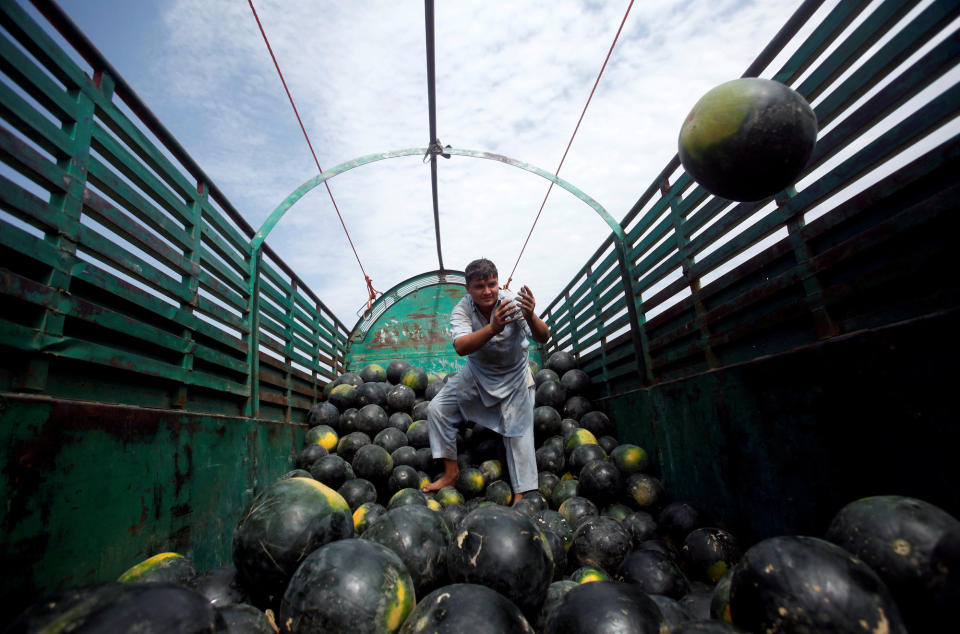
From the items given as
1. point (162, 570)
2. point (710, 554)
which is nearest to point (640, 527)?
point (710, 554)

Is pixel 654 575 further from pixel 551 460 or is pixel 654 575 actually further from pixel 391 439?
pixel 391 439

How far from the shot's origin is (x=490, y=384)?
5.14 meters

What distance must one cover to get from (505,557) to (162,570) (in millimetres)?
2031

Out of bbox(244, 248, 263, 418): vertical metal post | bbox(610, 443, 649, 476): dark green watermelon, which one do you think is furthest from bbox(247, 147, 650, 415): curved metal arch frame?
bbox(610, 443, 649, 476): dark green watermelon

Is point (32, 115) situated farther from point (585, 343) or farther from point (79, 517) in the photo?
point (585, 343)

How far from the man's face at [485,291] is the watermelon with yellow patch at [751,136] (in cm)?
275

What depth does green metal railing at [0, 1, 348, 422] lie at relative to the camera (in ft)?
7.18

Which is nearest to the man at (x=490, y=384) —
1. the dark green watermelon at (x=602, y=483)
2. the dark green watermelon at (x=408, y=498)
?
the dark green watermelon at (x=602, y=483)

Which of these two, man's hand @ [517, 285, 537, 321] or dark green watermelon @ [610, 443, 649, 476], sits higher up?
→ man's hand @ [517, 285, 537, 321]

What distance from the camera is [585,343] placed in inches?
273

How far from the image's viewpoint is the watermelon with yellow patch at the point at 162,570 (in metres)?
2.51

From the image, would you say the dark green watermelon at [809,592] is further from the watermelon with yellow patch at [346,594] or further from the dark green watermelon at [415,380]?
the dark green watermelon at [415,380]

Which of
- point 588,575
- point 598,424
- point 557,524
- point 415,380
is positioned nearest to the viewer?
point 588,575

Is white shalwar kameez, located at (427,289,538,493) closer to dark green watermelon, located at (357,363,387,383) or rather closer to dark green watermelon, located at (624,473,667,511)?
dark green watermelon, located at (624,473,667,511)
